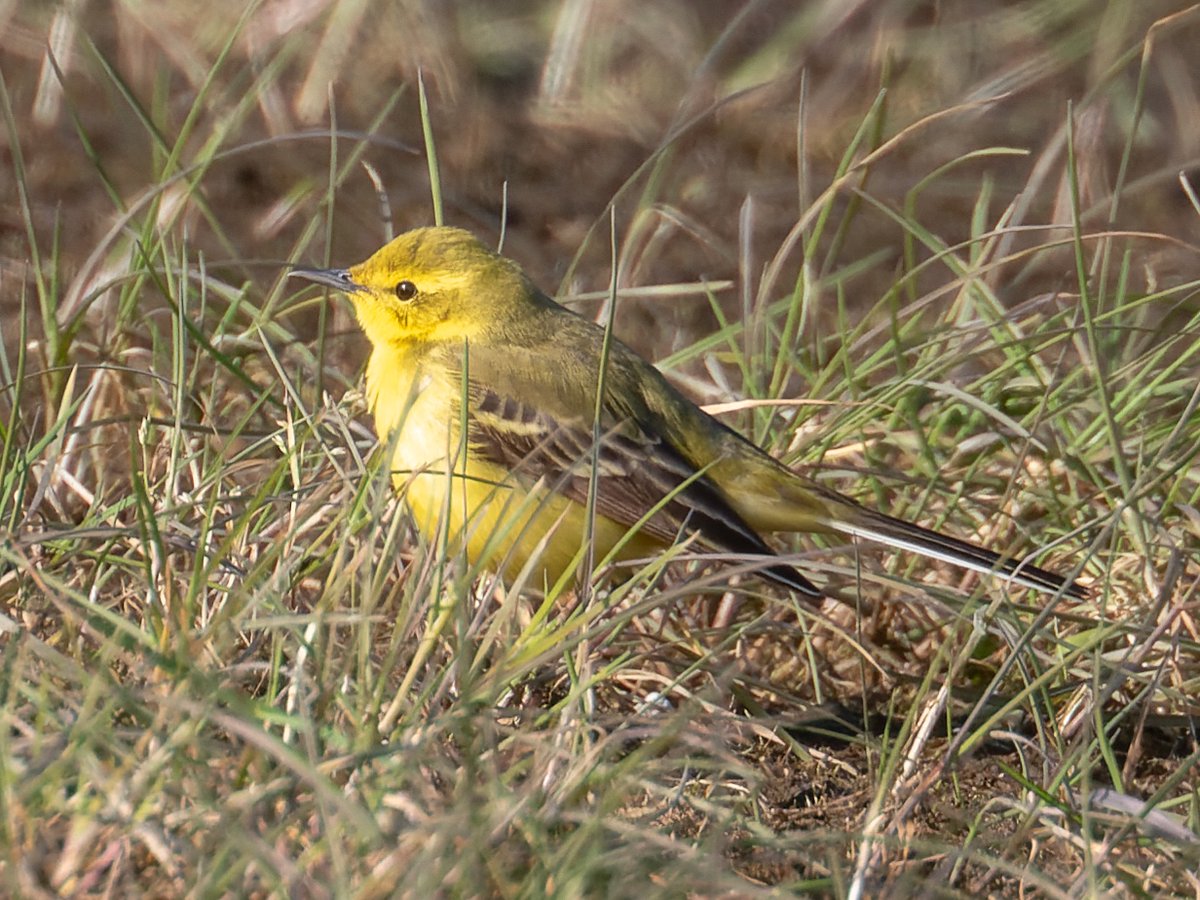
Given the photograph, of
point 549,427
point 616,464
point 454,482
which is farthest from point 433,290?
point 454,482

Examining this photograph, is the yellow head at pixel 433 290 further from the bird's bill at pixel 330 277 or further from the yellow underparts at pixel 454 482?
the yellow underparts at pixel 454 482

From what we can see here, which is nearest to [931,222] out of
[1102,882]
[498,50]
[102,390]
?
[498,50]

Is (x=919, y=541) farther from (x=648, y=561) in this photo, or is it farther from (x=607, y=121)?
(x=607, y=121)

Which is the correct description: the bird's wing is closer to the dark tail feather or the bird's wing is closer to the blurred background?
the dark tail feather

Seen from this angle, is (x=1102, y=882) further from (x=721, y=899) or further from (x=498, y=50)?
(x=498, y=50)

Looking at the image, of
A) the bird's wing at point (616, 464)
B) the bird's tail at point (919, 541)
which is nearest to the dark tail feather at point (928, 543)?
the bird's tail at point (919, 541)

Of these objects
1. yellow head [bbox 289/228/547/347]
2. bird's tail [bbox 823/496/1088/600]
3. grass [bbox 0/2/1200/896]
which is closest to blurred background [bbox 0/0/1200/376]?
grass [bbox 0/2/1200/896]
